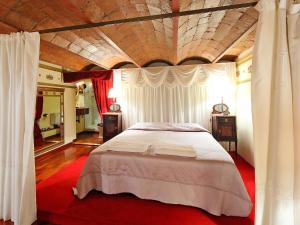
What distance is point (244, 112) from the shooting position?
3.62 meters

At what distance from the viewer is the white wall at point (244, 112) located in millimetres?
3279

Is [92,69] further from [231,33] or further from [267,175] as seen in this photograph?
[267,175]

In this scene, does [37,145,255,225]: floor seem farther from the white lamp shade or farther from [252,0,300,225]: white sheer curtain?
the white lamp shade

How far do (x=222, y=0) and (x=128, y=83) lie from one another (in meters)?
3.16

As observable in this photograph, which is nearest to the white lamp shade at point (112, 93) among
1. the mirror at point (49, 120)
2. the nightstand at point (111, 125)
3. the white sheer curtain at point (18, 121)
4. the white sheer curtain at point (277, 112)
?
the nightstand at point (111, 125)

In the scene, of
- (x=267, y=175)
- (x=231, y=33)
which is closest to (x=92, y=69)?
(x=231, y=33)

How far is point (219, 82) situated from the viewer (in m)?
4.05

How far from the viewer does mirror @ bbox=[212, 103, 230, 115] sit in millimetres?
4039

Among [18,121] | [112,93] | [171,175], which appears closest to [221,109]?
[171,175]

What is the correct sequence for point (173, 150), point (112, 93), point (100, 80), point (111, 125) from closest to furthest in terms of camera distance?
point (173, 150)
point (111, 125)
point (112, 93)
point (100, 80)

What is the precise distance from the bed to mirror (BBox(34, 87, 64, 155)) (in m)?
2.80

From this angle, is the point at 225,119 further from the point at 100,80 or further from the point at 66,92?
the point at 66,92

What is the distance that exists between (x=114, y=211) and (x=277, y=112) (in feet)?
6.13

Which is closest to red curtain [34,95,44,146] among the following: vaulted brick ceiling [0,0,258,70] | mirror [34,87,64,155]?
mirror [34,87,64,155]
